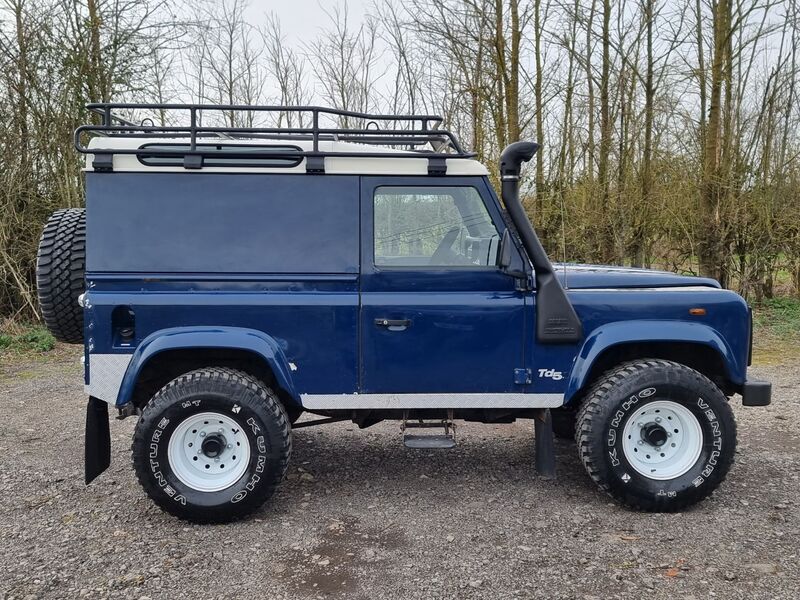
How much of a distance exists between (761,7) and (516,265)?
34.4 ft

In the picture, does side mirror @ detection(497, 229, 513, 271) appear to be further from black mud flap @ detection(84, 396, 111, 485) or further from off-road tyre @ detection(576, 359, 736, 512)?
black mud flap @ detection(84, 396, 111, 485)

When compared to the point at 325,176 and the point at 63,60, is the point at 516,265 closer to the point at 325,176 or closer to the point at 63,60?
the point at 325,176

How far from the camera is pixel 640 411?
381cm

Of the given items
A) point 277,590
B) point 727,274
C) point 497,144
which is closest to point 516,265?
point 277,590

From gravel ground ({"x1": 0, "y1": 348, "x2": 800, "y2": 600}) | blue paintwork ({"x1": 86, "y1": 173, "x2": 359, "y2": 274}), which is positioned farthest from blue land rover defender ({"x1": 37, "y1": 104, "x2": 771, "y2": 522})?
gravel ground ({"x1": 0, "y1": 348, "x2": 800, "y2": 600})

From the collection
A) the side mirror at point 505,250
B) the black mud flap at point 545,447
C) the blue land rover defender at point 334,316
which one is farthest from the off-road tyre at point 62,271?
the black mud flap at point 545,447

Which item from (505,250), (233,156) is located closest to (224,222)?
(233,156)

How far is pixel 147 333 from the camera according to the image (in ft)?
12.0

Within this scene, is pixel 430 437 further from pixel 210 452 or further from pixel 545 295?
pixel 210 452

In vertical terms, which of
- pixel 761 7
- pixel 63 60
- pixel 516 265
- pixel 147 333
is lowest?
pixel 147 333

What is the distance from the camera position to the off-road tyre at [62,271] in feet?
12.5

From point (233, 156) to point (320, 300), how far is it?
1.01 metres

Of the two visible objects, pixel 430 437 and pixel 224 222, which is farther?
pixel 430 437

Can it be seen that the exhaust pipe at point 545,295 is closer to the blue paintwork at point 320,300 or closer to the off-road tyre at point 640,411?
the blue paintwork at point 320,300
